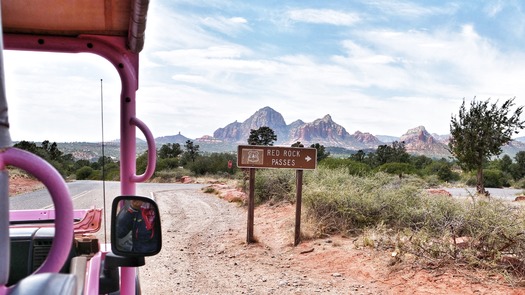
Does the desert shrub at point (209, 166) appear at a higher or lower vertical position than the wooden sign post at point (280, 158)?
lower

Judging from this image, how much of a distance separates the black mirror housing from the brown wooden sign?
674 cm

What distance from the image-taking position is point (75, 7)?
1821 millimetres

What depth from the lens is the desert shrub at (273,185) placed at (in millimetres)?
13164

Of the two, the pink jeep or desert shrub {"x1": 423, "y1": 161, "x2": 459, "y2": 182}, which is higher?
the pink jeep

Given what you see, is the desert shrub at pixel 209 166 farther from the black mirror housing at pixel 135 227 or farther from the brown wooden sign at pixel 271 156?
the black mirror housing at pixel 135 227

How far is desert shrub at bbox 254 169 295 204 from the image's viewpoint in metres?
13.2

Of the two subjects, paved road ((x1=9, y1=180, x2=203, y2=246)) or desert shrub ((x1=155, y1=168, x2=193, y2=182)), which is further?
desert shrub ((x1=155, y1=168, x2=193, y2=182))

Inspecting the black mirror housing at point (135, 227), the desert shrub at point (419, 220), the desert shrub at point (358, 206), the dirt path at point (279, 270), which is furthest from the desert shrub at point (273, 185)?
the black mirror housing at point (135, 227)

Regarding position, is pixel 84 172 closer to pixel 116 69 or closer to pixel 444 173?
pixel 116 69

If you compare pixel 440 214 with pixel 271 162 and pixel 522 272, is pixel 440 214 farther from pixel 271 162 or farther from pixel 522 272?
pixel 271 162

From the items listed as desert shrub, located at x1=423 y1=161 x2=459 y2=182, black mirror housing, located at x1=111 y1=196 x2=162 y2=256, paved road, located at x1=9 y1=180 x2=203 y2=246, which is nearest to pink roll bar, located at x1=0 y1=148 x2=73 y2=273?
paved road, located at x1=9 y1=180 x2=203 y2=246

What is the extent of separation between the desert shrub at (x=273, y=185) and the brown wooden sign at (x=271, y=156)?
4.15 m

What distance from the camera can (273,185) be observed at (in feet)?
44.6

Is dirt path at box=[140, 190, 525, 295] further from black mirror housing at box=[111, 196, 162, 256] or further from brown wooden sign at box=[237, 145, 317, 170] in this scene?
black mirror housing at box=[111, 196, 162, 256]
